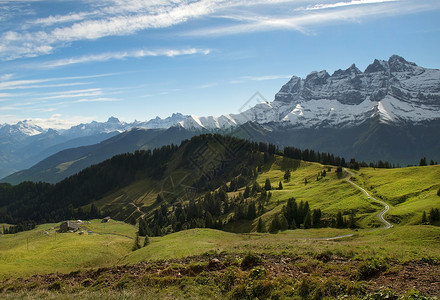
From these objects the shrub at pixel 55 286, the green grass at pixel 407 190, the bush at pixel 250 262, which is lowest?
the green grass at pixel 407 190

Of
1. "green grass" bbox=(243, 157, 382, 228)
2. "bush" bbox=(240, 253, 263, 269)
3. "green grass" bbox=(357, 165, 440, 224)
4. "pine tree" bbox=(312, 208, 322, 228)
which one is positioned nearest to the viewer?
"bush" bbox=(240, 253, 263, 269)

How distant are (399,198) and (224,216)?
67251 millimetres

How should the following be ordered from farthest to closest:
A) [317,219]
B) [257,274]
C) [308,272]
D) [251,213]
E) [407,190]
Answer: [251,213], [407,190], [317,219], [308,272], [257,274]

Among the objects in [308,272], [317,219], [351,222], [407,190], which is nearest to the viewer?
[308,272]

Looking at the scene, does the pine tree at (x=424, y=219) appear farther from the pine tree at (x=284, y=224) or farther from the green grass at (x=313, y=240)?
the pine tree at (x=284, y=224)

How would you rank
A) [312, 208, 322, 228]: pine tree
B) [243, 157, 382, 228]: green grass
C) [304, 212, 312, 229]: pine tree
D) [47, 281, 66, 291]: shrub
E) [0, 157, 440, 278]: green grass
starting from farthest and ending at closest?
1. [312, 208, 322, 228]: pine tree
2. [304, 212, 312, 229]: pine tree
3. [243, 157, 382, 228]: green grass
4. [0, 157, 440, 278]: green grass
5. [47, 281, 66, 291]: shrub

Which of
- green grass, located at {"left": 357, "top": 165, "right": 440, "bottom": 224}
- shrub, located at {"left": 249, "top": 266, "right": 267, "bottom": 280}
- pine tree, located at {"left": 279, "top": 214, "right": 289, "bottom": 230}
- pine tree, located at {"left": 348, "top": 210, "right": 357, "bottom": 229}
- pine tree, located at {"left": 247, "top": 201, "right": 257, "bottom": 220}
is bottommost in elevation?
pine tree, located at {"left": 247, "top": 201, "right": 257, "bottom": 220}

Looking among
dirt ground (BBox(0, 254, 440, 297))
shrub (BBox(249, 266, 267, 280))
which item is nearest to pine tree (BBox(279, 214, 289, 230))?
dirt ground (BBox(0, 254, 440, 297))

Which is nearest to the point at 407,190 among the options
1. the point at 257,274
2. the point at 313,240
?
the point at 313,240

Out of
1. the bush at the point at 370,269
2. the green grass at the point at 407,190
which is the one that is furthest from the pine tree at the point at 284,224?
the bush at the point at 370,269

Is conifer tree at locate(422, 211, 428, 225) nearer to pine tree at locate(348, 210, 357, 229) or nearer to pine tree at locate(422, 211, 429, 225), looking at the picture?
pine tree at locate(422, 211, 429, 225)

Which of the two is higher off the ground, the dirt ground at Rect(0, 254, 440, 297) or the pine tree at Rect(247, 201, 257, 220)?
the dirt ground at Rect(0, 254, 440, 297)

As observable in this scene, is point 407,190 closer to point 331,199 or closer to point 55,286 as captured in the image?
point 331,199

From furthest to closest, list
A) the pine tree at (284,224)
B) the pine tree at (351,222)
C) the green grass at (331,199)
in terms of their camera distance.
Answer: the pine tree at (284,224), the green grass at (331,199), the pine tree at (351,222)
